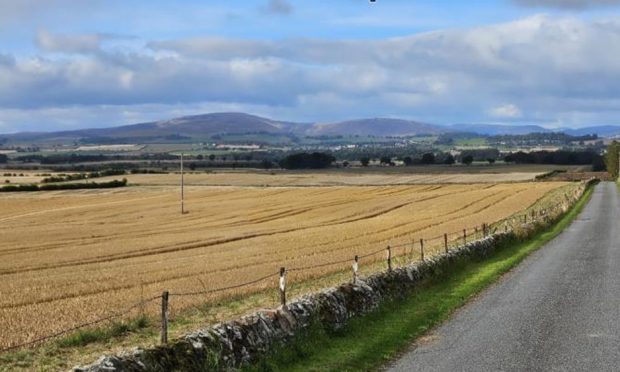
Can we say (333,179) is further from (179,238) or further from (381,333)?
(381,333)

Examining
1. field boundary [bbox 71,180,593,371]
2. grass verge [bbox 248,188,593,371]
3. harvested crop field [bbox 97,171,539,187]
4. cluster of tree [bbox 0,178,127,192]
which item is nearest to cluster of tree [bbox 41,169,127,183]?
harvested crop field [bbox 97,171,539,187]

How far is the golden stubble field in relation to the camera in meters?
21.9

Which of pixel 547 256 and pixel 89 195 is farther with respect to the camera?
pixel 89 195

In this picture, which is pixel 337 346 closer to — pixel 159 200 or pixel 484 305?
pixel 484 305

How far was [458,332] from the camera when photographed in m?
14.8

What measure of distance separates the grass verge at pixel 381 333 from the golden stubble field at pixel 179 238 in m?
4.42

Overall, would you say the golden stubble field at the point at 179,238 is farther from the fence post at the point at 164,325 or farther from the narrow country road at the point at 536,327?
the narrow country road at the point at 536,327

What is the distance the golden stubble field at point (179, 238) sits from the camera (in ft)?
71.9

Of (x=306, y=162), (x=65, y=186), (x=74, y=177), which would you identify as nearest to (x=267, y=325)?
(x=65, y=186)

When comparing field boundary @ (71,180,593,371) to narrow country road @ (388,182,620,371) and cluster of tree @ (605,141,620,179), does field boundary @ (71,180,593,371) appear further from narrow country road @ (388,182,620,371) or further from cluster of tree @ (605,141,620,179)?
cluster of tree @ (605,141,620,179)

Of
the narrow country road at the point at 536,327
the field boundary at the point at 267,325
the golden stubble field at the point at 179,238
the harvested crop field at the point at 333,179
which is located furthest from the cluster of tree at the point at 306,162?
the field boundary at the point at 267,325

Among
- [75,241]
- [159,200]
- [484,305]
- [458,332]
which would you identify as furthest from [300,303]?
[159,200]

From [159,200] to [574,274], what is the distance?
7507cm

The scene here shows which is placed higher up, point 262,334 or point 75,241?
point 262,334
